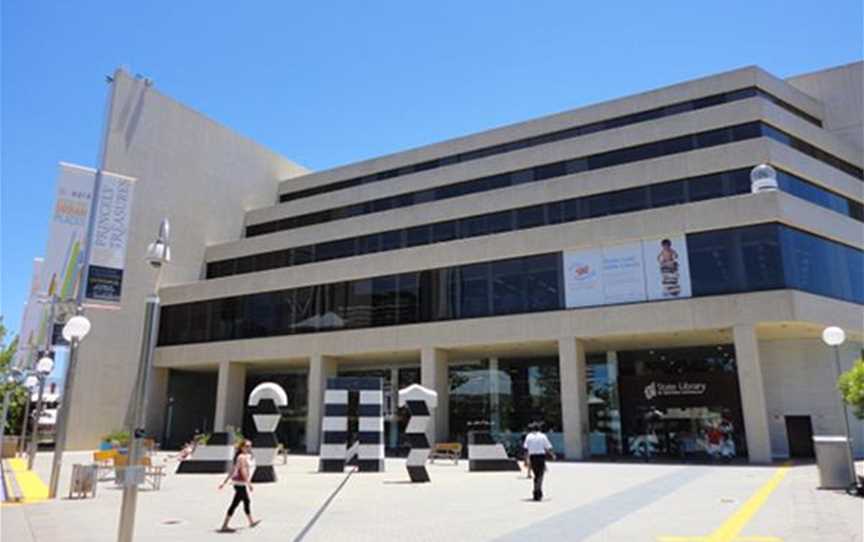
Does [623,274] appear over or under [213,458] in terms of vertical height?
over

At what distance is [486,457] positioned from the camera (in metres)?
23.4

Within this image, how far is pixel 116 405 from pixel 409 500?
105 ft

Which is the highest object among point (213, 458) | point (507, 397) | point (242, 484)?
point (507, 397)

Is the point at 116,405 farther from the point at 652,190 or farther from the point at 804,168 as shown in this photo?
the point at 804,168

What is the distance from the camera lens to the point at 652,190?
3241cm

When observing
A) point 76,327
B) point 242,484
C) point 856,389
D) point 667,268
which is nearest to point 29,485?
point 76,327

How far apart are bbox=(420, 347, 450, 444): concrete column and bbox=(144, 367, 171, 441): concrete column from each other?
66.1 ft

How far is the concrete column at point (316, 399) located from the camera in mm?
36438

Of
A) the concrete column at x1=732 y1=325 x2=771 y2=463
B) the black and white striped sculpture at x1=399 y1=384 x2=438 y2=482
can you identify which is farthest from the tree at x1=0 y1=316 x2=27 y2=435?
the concrete column at x1=732 y1=325 x2=771 y2=463

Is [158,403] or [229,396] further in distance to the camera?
[158,403]

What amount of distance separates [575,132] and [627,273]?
13656mm

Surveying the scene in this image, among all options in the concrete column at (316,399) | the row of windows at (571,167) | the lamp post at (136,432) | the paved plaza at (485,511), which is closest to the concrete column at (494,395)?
the concrete column at (316,399)

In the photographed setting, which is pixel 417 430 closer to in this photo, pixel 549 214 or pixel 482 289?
pixel 482 289

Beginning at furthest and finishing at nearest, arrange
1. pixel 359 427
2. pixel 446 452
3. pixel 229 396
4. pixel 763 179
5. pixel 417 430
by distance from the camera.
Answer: pixel 229 396 → pixel 446 452 → pixel 763 179 → pixel 359 427 → pixel 417 430
